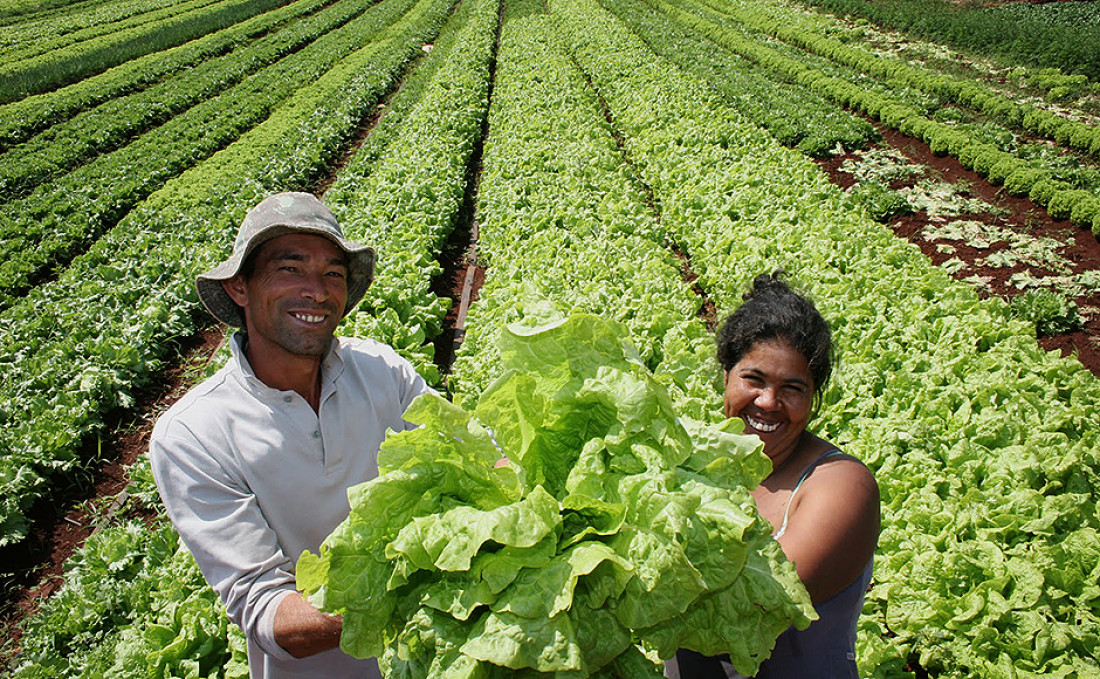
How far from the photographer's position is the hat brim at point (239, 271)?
2508 millimetres

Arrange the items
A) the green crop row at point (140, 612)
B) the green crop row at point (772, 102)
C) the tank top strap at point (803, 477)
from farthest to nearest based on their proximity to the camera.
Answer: the green crop row at point (772, 102)
the green crop row at point (140, 612)
the tank top strap at point (803, 477)

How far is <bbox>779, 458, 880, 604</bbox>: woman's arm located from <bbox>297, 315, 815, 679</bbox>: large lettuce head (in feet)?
1.31

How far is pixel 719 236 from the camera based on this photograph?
8594mm

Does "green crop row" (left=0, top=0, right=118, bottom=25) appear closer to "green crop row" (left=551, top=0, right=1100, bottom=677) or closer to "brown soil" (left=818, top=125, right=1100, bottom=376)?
"brown soil" (left=818, top=125, right=1100, bottom=376)

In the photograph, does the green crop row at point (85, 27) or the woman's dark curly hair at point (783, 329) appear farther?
the green crop row at point (85, 27)

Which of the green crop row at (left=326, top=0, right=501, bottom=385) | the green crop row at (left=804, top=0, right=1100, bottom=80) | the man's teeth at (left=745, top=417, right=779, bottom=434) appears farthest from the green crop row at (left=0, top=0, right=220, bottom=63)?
the green crop row at (left=804, top=0, right=1100, bottom=80)

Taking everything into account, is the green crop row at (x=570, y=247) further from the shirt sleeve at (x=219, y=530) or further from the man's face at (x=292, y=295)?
the shirt sleeve at (x=219, y=530)

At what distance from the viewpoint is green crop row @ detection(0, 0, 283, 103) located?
25.0 meters

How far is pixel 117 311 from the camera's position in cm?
890

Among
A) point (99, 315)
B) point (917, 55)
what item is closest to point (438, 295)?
point (99, 315)

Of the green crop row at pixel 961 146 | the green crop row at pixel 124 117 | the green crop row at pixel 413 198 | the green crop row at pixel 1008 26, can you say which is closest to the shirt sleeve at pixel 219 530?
the green crop row at pixel 413 198

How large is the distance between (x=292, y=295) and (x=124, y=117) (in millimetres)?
21784

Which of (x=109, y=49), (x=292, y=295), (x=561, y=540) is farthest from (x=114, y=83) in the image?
(x=561, y=540)

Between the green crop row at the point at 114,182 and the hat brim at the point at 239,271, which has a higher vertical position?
the hat brim at the point at 239,271
